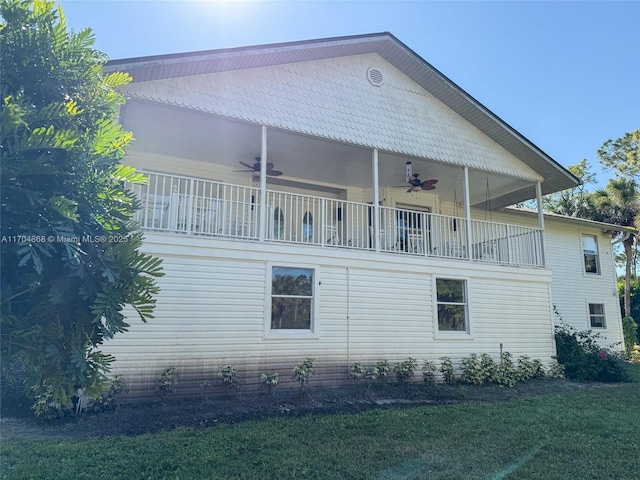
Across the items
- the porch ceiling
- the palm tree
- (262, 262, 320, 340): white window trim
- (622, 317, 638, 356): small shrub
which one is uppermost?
the palm tree

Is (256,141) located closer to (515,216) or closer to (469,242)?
(469,242)

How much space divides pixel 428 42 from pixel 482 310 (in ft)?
24.4

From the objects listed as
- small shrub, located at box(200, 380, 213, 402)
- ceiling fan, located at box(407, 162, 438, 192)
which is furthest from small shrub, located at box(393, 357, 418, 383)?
ceiling fan, located at box(407, 162, 438, 192)

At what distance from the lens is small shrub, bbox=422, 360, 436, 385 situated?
9.26 m

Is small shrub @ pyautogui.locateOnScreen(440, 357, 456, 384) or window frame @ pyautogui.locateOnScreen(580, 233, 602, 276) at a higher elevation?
window frame @ pyautogui.locateOnScreen(580, 233, 602, 276)


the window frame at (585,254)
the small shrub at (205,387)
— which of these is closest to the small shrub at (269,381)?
the small shrub at (205,387)

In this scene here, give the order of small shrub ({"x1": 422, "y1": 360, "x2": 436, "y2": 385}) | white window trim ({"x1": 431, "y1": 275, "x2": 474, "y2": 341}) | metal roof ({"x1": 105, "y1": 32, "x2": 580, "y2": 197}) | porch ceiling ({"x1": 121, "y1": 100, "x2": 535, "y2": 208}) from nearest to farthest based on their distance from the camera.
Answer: metal roof ({"x1": 105, "y1": 32, "x2": 580, "y2": 197}) → porch ceiling ({"x1": 121, "y1": 100, "x2": 535, "y2": 208}) → small shrub ({"x1": 422, "y1": 360, "x2": 436, "y2": 385}) → white window trim ({"x1": 431, "y1": 275, "x2": 474, "y2": 341})

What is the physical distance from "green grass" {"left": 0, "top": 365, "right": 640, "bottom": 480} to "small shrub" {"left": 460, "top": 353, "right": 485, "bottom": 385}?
9.07 feet

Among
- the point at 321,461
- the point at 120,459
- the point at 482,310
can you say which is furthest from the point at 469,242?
the point at 120,459

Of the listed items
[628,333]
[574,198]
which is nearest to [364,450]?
[628,333]

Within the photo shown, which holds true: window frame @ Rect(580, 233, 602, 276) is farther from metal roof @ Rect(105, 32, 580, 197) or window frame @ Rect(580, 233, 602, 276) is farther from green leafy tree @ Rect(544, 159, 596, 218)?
green leafy tree @ Rect(544, 159, 596, 218)

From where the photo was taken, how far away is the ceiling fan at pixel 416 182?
11.2m

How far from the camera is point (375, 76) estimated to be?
1059cm

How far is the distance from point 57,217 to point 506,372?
1012 cm
